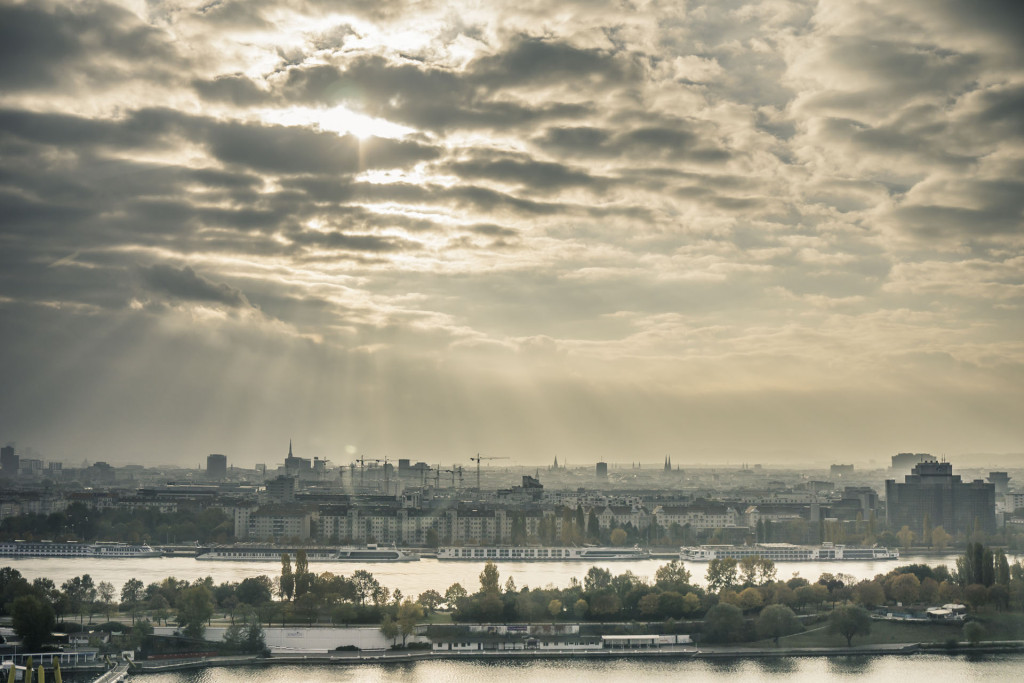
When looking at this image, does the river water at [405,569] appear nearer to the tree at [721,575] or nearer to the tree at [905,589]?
the tree at [721,575]

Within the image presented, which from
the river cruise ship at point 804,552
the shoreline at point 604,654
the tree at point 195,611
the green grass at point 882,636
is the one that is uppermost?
the river cruise ship at point 804,552

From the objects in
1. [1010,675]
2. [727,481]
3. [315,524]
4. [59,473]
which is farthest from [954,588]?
[727,481]

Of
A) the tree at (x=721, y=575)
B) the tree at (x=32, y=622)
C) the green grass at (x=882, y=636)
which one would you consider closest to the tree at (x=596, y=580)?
the tree at (x=721, y=575)

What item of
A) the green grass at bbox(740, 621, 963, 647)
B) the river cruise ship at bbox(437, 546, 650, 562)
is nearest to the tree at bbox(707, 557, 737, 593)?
the green grass at bbox(740, 621, 963, 647)

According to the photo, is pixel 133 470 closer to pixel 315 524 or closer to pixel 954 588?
pixel 315 524

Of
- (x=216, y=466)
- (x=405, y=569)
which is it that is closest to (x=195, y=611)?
(x=405, y=569)

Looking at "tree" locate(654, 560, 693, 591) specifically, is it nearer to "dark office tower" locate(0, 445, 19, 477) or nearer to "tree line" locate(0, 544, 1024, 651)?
"tree line" locate(0, 544, 1024, 651)
